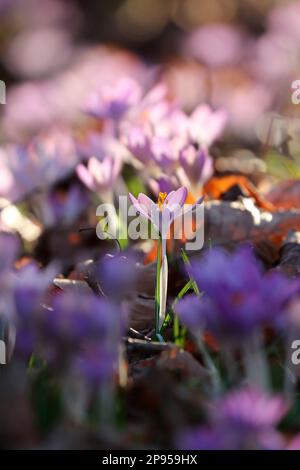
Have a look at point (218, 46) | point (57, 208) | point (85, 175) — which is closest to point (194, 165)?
point (85, 175)

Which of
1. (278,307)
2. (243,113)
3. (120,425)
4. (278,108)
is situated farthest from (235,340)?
(243,113)

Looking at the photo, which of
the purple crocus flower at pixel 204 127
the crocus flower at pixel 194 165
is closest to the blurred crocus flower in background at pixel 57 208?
the purple crocus flower at pixel 204 127

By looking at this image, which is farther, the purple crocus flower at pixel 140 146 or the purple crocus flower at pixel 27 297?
the purple crocus flower at pixel 140 146

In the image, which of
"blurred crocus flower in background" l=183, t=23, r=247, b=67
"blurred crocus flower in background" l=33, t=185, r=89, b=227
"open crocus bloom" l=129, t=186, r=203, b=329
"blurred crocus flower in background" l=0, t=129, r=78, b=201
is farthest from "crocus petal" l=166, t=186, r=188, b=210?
"blurred crocus flower in background" l=183, t=23, r=247, b=67

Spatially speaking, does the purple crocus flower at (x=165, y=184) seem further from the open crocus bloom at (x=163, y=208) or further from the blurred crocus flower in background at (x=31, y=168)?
the blurred crocus flower in background at (x=31, y=168)

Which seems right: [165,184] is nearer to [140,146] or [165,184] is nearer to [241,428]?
[140,146]

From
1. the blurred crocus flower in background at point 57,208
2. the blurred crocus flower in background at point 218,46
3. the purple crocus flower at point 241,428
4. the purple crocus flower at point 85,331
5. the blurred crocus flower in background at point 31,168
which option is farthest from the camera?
the blurred crocus flower in background at point 218,46
